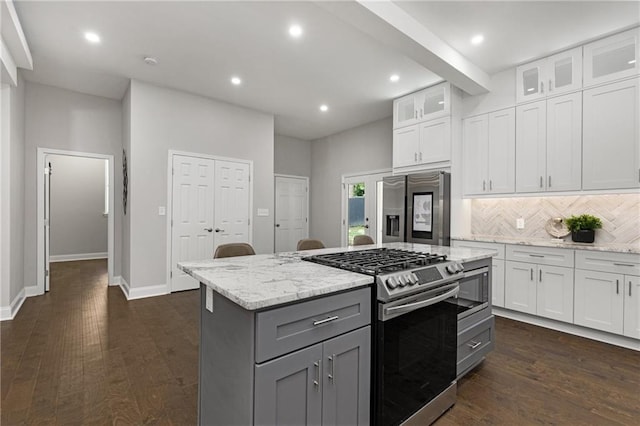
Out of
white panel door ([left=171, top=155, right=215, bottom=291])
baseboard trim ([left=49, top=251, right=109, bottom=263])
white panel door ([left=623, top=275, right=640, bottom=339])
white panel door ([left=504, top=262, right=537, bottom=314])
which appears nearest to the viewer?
white panel door ([left=623, top=275, right=640, bottom=339])

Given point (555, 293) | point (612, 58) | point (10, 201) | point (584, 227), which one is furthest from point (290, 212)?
point (612, 58)

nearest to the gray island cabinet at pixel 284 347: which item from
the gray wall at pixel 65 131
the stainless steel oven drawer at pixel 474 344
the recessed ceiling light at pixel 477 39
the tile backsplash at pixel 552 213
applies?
the stainless steel oven drawer at pixel 474 344

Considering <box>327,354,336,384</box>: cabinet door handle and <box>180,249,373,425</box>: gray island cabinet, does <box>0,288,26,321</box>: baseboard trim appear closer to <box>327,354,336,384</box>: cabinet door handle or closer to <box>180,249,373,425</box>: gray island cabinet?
<box>180,249,373,425</box>: gray island cabinet

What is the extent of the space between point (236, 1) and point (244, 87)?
190 centimetres

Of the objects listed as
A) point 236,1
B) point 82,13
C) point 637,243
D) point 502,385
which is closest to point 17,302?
point 82,13

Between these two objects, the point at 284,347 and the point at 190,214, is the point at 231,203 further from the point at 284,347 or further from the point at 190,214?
the point at 284,347

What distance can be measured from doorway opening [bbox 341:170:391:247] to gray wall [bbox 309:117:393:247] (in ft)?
0.48

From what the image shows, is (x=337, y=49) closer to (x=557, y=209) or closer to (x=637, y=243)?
(x=557, y=209)

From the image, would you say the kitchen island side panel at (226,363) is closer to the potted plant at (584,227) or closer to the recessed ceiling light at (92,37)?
the recessed ceiling light at (92,37)

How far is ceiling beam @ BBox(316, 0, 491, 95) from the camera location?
8.04 feet

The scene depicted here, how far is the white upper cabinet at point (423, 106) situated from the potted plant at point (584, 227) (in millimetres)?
2004

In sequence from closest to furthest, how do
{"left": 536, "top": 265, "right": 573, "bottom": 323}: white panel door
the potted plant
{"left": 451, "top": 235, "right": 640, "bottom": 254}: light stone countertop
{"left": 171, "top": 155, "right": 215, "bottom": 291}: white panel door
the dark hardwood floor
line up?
the dark hardwood floor < {"left": 451, "top": 235, "right": 640, "bottom": 254}: light stone countertop < {"left": 536, "top": 265, "right": 573, "bottom": 323}: white panel door < the potted plant < {"left": 171, "top": 155, "right": 215, "bottom": 291}: white panel door

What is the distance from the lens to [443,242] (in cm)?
405

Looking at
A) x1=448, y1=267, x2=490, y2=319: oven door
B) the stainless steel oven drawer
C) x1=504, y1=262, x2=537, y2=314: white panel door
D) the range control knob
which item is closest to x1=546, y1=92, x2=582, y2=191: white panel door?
x1=504, y1=262, x2=537, y2=314: white panel door
